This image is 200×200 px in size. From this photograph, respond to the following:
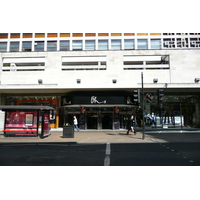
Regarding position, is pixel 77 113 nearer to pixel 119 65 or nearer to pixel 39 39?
pixel 119 65

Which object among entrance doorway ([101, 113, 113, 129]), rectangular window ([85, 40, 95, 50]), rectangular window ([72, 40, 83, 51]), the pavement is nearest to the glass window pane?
rectangular window ([85, 40, 95, 50])

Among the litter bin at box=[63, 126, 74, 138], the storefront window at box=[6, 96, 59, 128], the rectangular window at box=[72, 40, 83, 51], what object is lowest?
the litter bin at box=[63, 126, 74, 138]

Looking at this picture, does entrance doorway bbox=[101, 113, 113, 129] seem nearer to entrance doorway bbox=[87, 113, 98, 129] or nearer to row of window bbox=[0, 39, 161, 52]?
entrance doorway bbox=[87, 113, 98, 129]

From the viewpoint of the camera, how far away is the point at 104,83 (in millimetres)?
21000

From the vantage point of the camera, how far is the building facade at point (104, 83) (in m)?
21.0

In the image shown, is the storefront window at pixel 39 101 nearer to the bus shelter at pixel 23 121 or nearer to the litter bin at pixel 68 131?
the bus shelter at pixel 23 121

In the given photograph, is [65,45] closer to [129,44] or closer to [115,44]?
[115,44]

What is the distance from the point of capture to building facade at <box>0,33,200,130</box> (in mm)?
20984

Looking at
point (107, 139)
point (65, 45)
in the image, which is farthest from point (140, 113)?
point (65, 45)

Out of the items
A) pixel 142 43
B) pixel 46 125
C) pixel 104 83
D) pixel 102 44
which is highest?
pixel 142 43

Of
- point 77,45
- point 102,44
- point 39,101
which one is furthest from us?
point 102,44

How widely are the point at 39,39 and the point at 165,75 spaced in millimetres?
26062

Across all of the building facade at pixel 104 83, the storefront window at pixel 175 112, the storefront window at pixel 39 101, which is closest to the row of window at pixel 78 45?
the building facade at pixel 104 83

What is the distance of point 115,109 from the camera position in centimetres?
2253
